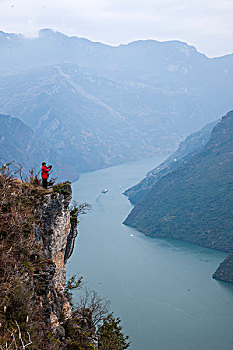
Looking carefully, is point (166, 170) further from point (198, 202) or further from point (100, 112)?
point (100, 112)

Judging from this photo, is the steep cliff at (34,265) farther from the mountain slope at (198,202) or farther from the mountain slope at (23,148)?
the mountain slope at (23,148)

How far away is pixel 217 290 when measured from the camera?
32.3 metres

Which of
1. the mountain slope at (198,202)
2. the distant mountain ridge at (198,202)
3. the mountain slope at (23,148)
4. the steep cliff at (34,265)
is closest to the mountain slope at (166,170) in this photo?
the distant mountain ridge at (198,202)

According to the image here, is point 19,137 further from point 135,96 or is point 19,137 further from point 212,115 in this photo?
point 212,115

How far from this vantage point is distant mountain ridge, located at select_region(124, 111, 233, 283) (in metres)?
47.0

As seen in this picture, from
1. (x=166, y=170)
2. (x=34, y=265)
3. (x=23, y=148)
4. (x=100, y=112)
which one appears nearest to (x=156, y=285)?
(x=34, y=265)

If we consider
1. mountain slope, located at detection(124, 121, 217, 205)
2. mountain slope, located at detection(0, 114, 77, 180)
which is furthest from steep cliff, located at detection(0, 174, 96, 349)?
mountain slope, located at detection(0, 114, 77, 180)

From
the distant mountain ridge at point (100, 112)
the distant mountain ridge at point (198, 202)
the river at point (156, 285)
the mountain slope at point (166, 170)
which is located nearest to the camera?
the river at point (156, 285)

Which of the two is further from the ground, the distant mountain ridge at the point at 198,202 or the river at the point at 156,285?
the distant mountain ridge at the point at 198,202

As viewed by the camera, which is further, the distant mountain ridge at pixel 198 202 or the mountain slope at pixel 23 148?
the mountain slope at pixel 23 148

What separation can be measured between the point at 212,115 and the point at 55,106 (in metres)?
73.0

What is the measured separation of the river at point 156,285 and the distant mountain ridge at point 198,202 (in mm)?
2264

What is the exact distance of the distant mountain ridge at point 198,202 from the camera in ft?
154

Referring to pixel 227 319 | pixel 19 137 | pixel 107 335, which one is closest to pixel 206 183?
pixel 227 319
